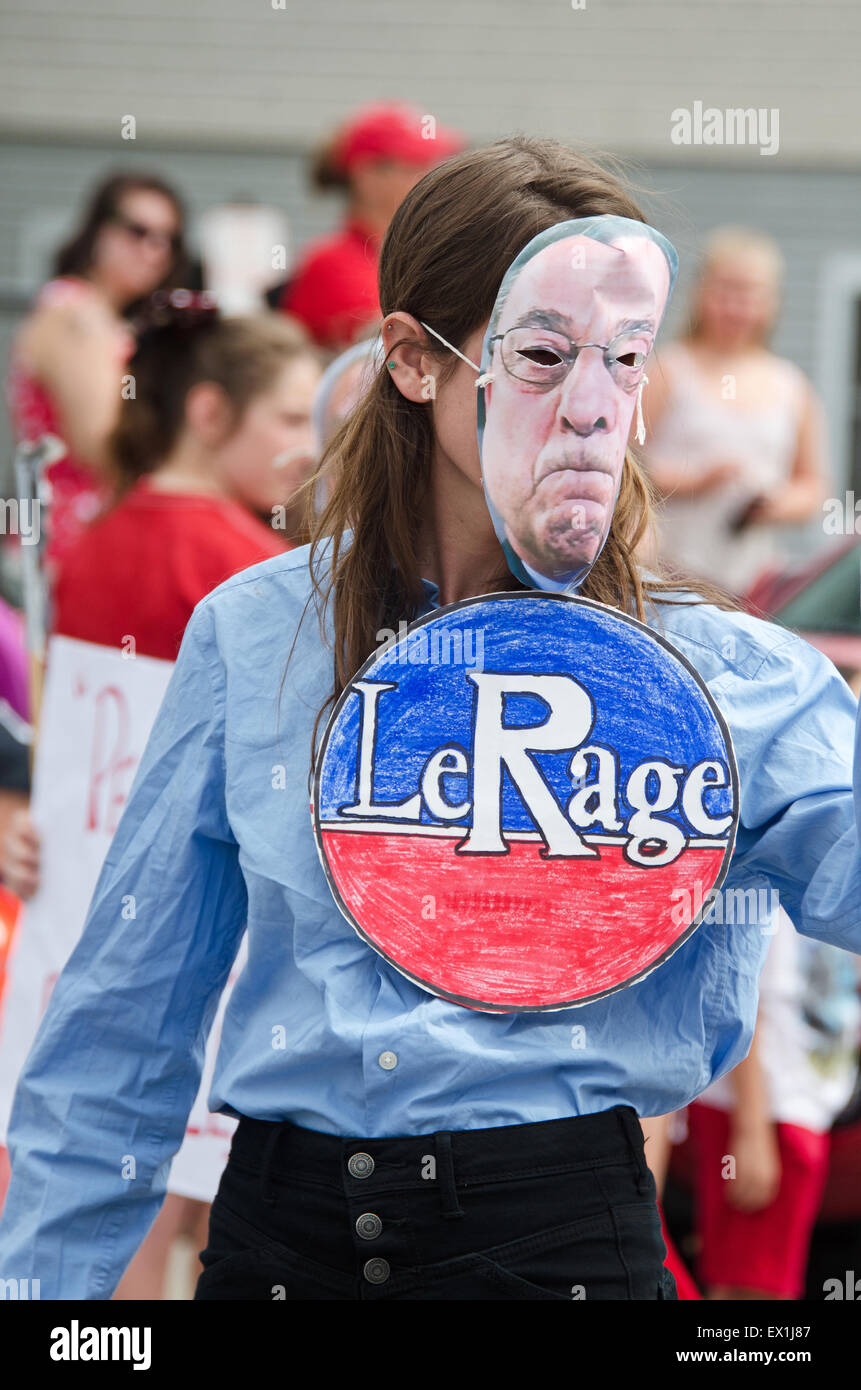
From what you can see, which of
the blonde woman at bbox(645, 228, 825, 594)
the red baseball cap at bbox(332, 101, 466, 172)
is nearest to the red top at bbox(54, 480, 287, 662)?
the red baseball cap at bbox(332, 101, 466, 172)

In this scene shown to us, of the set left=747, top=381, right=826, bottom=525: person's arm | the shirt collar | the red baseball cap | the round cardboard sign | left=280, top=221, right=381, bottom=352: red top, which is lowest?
left=747, top=381, right=826, bottom=525: person's arm

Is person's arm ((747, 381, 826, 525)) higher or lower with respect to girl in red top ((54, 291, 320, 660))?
lower

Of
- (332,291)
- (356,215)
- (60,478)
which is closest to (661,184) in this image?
(356,215)

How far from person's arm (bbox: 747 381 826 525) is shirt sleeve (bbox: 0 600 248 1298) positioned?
199 inches

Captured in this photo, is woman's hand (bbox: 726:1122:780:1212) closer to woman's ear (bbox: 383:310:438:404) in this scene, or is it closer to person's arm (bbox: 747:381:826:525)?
woman's ear (bbox: 383:310:438:404)

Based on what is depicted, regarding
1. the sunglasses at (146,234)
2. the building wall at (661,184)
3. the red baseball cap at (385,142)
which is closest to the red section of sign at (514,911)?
the red baseball cap at (385,142)

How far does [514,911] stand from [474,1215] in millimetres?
305

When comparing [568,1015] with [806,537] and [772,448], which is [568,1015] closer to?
[772,448]

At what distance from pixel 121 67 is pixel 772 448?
5989 mm

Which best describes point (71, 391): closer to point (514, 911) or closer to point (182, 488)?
point (182, 488)

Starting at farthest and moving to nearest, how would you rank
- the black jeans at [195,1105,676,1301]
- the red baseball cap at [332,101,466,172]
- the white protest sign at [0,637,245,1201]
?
the red baseball cap at [332,101,466,172]
the white protest sign at [0,637,245,1201]
the black jeans at [195,1105,676,1301]

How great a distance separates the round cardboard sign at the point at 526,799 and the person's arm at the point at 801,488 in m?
5.05

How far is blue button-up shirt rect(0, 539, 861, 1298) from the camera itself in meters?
1.74

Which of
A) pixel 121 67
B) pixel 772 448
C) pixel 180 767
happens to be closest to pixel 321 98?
pixel 121 67
